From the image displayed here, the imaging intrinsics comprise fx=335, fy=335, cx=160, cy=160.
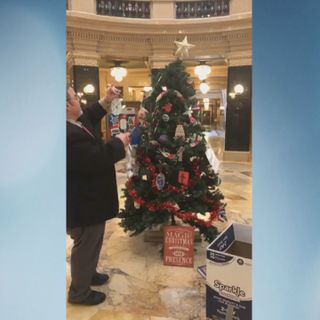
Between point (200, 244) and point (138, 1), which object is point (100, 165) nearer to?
point (200, 244)

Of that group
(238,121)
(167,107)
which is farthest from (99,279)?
(238,121)

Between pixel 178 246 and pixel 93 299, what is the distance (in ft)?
2.48

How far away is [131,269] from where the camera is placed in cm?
254

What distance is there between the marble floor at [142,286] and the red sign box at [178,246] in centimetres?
5

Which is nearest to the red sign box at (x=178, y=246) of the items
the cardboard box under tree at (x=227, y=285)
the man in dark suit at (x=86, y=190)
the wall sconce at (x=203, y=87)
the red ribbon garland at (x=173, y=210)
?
the red ribbon garland at (x=173, y=210)

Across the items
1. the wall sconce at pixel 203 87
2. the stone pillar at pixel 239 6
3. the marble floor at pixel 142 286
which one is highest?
the stone pillar at pixel 239 6

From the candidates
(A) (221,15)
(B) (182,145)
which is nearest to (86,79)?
(A) (221,15)

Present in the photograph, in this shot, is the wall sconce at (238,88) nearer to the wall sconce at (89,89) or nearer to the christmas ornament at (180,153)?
the wall sconce at (89,89)

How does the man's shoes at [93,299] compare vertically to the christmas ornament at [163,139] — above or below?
below

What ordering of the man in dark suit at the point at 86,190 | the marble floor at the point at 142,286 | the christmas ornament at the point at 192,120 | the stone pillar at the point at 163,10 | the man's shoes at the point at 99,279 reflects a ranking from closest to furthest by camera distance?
the man in dark suit at the point at 86,190, the marble floor at the point at 142,286, the man's shoes at the point at 99,279, the christmas ornament at the point at 192,120, the stone pillar at the point at 163,10

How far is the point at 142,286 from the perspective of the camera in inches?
89.7

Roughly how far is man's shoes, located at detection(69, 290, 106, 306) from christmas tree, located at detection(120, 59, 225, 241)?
0.73m

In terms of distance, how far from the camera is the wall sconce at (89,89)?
7.87 meters
